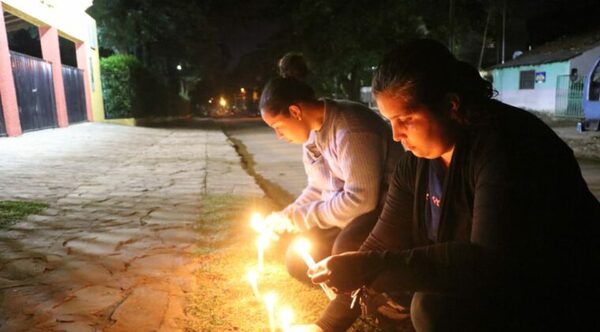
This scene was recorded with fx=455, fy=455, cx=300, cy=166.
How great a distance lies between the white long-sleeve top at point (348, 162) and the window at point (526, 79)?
2828cm

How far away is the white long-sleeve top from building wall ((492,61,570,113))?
23.1 metres

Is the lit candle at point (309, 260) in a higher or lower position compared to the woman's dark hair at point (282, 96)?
lower

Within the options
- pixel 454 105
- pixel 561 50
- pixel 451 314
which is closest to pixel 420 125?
pixel 454 105

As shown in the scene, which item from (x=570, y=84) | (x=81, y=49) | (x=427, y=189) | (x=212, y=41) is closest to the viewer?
(x=427, y=189)

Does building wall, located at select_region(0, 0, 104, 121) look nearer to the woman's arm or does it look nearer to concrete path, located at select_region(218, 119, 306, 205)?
concrete path, located at select_region(218, 119, 306, 205)

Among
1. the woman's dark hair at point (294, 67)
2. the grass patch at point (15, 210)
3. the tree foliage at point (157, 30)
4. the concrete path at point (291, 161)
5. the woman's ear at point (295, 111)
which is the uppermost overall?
the tree foliage at point (157, 30)

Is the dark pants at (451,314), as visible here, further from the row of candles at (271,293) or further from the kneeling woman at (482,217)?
the row of candles at (271,293)

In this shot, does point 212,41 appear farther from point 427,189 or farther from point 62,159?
point 427,189

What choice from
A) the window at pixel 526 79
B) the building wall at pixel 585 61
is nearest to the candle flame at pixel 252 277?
the building wall at pixel 585 61

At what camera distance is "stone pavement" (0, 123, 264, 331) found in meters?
2.68

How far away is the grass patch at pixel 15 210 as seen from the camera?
4574 millimetres

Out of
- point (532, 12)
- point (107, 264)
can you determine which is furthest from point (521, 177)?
point (532, 12)

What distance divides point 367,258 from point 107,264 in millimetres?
2528

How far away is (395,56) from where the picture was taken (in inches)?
68.4
